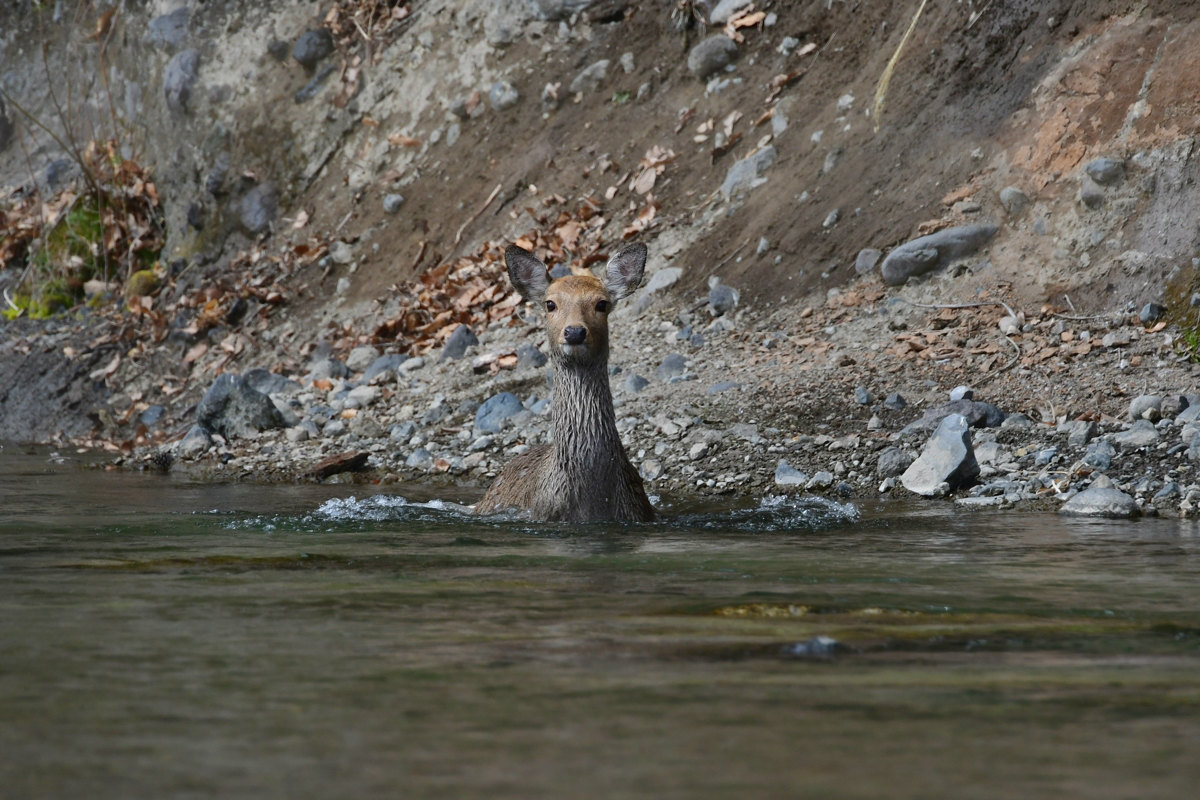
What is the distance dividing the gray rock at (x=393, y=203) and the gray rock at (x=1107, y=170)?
8381 millimetres

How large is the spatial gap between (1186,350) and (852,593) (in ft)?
19.7

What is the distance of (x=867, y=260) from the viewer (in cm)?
1230

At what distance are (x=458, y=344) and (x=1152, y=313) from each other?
6297 millimetres

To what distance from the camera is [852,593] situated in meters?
5.11

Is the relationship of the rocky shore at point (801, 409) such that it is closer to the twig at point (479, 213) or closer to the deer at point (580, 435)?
the deer at point (580, 435)

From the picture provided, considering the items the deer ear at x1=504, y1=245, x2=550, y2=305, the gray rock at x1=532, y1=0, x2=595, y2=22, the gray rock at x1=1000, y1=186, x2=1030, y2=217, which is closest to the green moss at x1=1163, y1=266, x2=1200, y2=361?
the gray rock at x1=1000, y1=186, x2=1030, y2=217

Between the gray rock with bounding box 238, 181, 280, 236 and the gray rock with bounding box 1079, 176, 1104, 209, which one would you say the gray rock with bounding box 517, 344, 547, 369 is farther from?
the gray rock with bounding box 238, 181, 280, 236

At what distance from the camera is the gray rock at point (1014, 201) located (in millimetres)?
11859

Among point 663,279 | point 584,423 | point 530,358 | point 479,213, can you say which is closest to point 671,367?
point 530,358

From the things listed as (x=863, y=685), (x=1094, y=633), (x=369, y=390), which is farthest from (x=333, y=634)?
(x=369, y=390)

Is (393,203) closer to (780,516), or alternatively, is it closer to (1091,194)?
(1091,194)

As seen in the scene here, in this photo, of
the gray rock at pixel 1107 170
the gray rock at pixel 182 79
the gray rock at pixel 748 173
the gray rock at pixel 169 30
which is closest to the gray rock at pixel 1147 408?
the gray rock at pixel 1107 170

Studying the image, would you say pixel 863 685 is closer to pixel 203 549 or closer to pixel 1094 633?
pixel 1094 633

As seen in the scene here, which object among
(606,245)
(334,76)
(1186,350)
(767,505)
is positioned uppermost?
(334,76)
